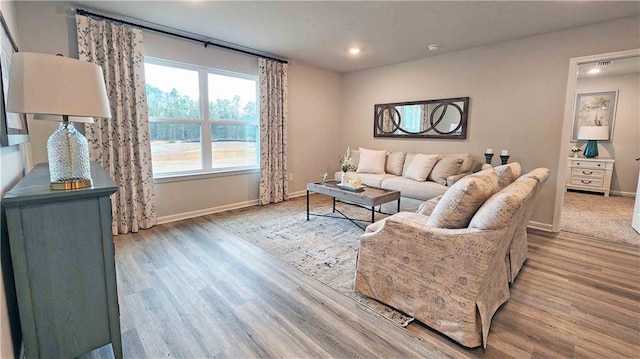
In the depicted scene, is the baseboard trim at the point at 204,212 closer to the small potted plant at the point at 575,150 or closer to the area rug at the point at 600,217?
the area rug at the point at 600,217

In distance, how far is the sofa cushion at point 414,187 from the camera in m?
3.85

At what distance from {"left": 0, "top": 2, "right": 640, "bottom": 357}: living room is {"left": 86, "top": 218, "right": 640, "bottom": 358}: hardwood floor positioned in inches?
51.3

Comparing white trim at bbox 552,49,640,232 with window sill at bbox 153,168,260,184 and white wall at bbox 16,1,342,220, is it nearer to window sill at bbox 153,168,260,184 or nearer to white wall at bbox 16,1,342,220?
white wall at bbox 16,1,342,220

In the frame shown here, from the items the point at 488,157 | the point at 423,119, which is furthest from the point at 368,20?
the point at 488,157

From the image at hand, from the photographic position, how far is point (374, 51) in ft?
14.0

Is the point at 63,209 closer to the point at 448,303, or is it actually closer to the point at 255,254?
the point at 255,254

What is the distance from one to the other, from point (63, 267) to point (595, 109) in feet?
27.2

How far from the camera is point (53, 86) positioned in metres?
1.21

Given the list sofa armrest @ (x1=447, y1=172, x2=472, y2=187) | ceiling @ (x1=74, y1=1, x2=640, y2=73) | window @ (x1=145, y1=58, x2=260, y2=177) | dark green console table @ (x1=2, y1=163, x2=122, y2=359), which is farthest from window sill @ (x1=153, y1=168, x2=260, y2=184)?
sofa armrest @ (x1=447, y1=172, x2=472, y2=187)

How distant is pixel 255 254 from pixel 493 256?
6.64 feet

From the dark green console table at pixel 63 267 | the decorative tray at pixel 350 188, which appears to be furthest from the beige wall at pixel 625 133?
the dark green console table at pixel 63 267

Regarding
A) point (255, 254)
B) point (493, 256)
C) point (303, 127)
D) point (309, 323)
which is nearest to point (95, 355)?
point (309, 323)

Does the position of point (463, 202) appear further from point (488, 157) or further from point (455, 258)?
point (488, 157)

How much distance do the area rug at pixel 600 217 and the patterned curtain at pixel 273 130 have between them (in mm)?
4017
